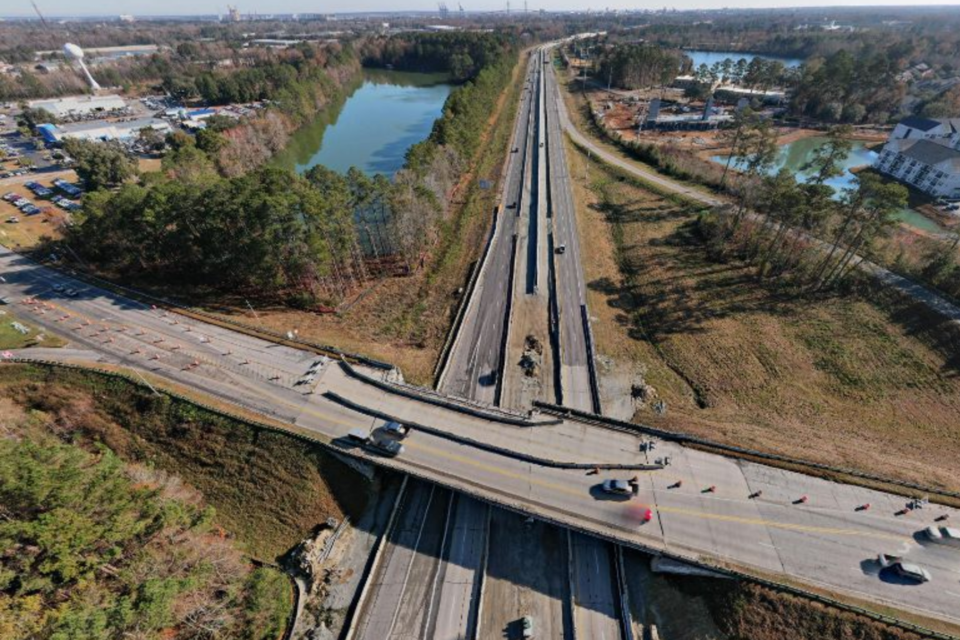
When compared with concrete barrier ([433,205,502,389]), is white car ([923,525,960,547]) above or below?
above

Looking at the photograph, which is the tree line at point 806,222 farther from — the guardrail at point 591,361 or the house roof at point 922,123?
the house roof at point 922,123

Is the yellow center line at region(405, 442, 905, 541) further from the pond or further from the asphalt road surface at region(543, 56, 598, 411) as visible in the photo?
the pond

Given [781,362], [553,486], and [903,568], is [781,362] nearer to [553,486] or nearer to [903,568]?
[903,568]

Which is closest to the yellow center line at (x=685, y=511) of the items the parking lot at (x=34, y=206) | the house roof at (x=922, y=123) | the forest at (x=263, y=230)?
the forest at (x=263, y=230)

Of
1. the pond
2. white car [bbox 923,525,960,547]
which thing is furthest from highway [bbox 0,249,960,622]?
the pond

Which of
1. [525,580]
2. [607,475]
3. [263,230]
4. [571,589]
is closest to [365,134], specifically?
[263,230]
